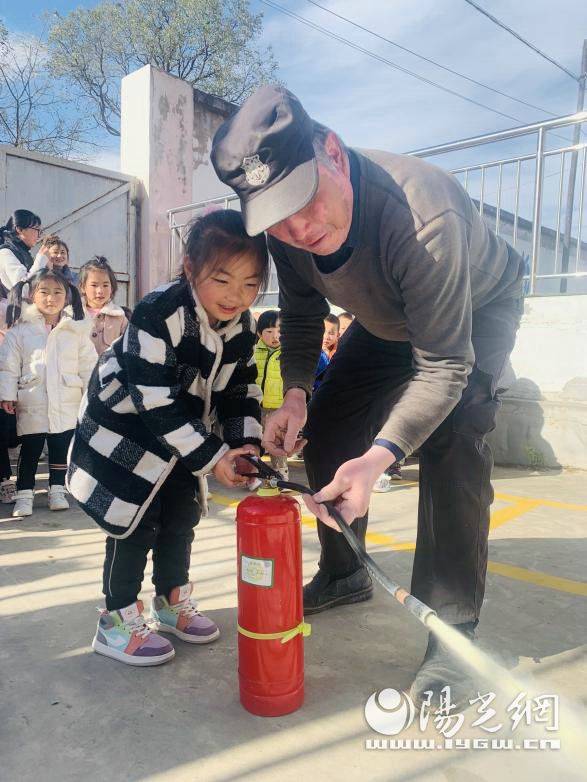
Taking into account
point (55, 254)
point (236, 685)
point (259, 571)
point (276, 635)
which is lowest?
point (236, 685)

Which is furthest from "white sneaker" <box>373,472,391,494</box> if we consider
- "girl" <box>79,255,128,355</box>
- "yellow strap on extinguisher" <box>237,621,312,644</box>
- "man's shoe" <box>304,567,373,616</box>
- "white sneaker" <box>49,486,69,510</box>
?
"yellow strap on extinguisher" <box>237,621,312,644</box>

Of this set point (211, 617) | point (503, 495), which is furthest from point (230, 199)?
point (211, 617)

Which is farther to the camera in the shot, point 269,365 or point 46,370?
point 269,365

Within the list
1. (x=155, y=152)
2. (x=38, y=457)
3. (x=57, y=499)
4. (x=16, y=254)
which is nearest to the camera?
(x=57, y=499)

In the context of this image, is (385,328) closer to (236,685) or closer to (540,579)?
(236,685)

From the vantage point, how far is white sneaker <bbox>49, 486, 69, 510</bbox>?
3729 mm

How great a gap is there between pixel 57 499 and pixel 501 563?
8.44 ft

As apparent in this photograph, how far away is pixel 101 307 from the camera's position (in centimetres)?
467

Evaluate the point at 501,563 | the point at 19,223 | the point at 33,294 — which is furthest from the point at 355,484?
the point at 19,223

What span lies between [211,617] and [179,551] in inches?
11.8

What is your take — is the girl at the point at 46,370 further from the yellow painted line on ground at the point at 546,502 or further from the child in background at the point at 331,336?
the yellow painted line on ground at the point at 546,502

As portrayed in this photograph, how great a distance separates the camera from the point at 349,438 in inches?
91.4

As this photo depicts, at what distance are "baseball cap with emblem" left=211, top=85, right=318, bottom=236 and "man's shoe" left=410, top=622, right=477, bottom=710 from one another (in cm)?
133

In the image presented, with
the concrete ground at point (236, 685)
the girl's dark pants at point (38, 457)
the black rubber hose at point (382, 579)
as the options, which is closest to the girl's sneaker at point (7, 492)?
the girl's dark pants at point (38, 457)
